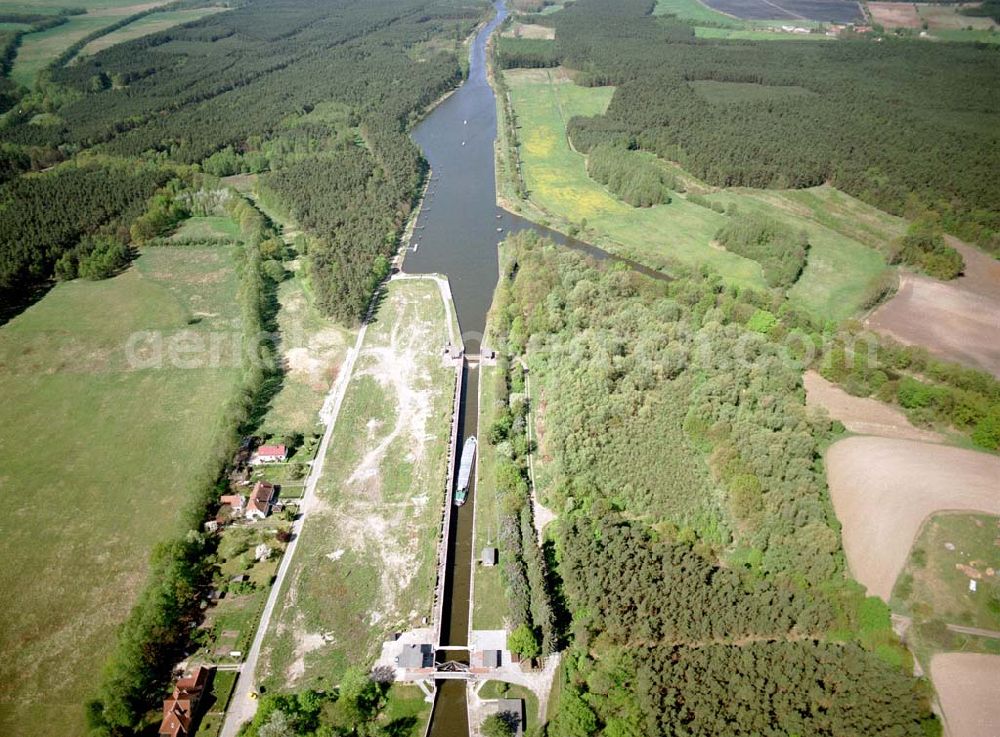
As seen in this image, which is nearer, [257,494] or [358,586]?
[358,586]

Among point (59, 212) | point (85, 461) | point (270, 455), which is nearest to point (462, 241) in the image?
point (270, 455)

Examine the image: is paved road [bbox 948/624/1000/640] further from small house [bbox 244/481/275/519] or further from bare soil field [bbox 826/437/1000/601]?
small house [bbox 244/481/275/519]

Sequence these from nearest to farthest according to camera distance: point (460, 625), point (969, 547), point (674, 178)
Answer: point (460, 625) < point (969, 547) < point (674, 178)

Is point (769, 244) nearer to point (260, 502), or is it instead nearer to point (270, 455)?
point (270, 455)

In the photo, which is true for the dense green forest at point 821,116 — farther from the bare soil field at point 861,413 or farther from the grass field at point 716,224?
the bare soil field at point 861,413

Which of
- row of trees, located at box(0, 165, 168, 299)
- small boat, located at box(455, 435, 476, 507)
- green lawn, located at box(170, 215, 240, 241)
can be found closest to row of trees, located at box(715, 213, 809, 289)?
small boat, located at box(455, 435, 476, 507)

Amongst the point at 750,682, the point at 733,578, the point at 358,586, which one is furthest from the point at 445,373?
the point at 750,682

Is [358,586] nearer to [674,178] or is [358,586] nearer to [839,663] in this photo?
[839,663]
